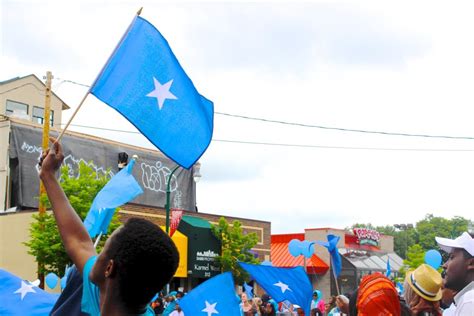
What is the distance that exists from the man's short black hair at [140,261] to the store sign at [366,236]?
159ft

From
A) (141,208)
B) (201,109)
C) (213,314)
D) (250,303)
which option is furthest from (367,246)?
(201,109)

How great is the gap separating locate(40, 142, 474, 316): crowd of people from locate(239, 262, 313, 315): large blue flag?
6.69 meters

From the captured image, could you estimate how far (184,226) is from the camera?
3200cm

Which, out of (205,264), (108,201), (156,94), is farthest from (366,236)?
(156,94)

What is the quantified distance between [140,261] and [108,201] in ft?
13.6

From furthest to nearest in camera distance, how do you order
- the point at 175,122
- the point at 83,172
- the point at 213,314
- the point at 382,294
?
the point at 83,172 → the point at 213,314 → the point at 175,122 → the point at 382,294

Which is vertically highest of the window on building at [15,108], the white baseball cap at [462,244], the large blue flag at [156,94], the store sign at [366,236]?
the window on building at [15,108]

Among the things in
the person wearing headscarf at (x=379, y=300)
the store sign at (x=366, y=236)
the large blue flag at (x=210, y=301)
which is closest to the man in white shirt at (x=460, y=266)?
the person wearing headscarf at (x=379, y=300)

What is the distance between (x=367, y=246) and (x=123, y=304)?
165ft

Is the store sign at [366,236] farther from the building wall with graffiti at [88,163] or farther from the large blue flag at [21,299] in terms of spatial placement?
the large blue flag at [21,299]

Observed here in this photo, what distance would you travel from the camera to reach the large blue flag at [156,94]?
5215mm

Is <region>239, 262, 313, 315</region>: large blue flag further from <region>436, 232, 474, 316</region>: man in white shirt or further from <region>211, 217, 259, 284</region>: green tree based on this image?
<region>211, 217, 259, 284</region>: green tree

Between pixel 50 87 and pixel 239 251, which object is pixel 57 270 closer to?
pixel 50 87

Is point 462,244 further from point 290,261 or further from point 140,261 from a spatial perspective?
point 290,261
